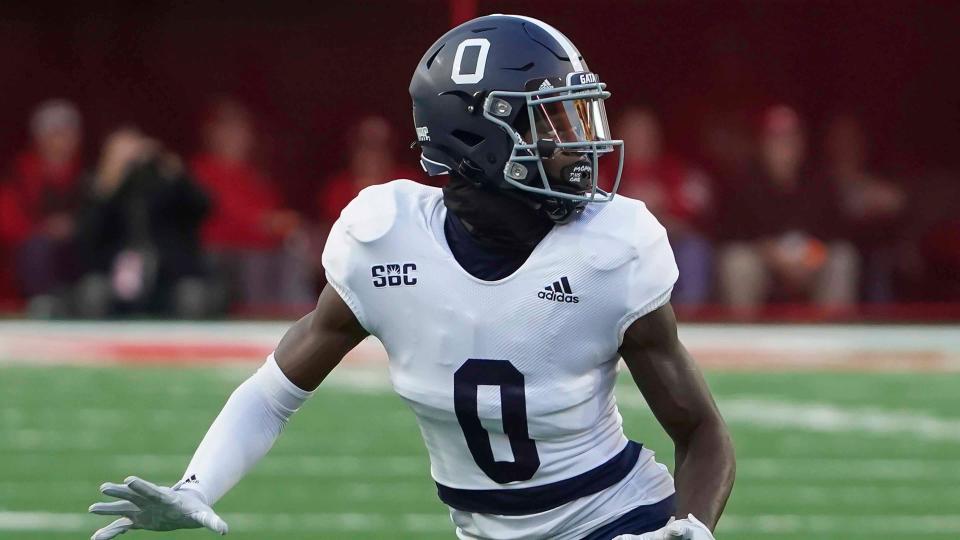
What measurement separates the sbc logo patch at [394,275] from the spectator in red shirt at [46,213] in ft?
29.1

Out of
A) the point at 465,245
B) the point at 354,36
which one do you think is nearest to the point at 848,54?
the point at 354,36

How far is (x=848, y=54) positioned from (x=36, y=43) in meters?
5.61

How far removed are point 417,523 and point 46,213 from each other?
6631mm

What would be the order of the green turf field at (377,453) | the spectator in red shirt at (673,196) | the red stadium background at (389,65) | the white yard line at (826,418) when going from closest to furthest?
the green turf field at (377,453) < the white yard line at (826,418) < the spectator in red shirt at (673,196) < the red stadium background at (389,65)

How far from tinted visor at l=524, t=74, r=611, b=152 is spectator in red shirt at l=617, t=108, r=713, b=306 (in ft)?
28.1

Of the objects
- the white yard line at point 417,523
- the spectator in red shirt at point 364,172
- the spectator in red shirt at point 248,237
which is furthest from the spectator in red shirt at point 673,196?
the white yard line at point 417,523

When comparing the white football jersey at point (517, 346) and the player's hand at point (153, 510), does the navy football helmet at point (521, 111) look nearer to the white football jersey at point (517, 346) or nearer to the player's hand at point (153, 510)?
the white football jersey at point (517, 346)

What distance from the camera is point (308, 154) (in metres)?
13.6

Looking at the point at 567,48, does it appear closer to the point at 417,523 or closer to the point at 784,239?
the point at 417,523

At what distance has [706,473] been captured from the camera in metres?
3.03

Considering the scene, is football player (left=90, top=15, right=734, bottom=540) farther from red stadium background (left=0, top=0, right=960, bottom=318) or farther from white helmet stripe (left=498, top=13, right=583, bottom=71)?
red stadium background (left=0, top=0, right=960, bottom=318)

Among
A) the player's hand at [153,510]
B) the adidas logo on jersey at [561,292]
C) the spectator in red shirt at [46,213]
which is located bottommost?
the spectator in red shirt at [46,213]

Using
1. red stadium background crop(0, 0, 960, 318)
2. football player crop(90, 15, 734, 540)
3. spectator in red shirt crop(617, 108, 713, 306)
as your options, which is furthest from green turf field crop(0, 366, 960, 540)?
red stadium background crop(0, 0, 960, 318)

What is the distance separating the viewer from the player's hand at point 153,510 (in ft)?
9.66
